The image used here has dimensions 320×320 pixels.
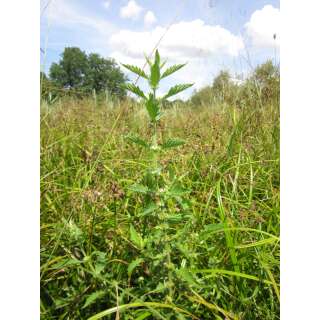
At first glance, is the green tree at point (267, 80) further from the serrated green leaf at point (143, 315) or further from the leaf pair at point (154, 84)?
the serrated green leaf at point (143, 315)

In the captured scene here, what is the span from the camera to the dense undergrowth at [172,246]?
100cm

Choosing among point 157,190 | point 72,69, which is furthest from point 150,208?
point 72,69

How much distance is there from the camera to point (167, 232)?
3.34ft

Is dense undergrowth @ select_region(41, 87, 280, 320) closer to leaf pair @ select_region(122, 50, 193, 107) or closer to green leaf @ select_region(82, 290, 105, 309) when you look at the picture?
green leaf @ select_region(82, 290, 105, 309)

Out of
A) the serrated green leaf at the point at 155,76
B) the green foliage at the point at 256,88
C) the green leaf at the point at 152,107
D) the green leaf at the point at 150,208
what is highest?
the green foliage at the point at 256,88

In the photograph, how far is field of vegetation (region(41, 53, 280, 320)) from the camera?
98cm

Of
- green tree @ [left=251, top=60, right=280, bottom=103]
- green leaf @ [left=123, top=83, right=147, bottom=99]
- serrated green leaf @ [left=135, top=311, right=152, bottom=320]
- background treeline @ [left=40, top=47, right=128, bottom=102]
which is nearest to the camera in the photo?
green leaf @ [left=123, top=83, right=147, bottom=99]

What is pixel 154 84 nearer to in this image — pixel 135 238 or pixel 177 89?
pixel 177 89

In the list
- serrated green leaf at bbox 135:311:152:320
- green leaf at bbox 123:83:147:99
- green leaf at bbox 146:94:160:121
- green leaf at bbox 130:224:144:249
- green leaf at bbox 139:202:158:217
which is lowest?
serrated green leaf at bbox 135:311:152:320

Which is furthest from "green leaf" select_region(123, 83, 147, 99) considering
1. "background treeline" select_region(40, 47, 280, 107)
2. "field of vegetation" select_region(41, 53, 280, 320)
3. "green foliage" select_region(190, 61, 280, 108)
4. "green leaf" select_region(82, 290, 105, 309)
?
"green foliage" select_region(190, 61, 280, 108)

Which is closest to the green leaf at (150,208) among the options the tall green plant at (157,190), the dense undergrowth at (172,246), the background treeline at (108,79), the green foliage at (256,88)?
the tall green plant at (157,190)

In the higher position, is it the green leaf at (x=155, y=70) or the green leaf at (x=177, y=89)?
the green leaf at (x=155, y=70)

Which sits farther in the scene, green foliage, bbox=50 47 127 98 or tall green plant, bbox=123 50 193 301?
green foliage, bbox=50 47 127 98

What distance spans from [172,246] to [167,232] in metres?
0.04
